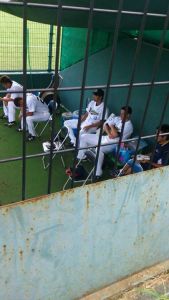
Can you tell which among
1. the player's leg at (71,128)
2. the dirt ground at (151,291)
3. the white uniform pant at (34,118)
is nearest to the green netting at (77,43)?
the white uniform pant at (34,118)

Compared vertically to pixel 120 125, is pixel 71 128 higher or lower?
lower

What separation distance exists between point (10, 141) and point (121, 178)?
14.9 feet

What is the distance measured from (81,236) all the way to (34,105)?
4367 mm

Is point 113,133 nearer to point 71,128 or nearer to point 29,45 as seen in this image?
point 71,128

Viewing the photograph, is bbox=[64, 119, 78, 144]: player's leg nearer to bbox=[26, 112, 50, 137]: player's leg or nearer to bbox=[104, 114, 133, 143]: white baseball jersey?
bbox=[104, 114, 133, 143]: white baseball jersey

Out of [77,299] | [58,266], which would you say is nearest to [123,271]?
[77,299]

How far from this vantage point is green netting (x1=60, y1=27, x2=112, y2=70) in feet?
24.7

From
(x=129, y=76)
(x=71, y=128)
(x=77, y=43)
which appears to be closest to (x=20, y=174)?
(x=71, y=128)

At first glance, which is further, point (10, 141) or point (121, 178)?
point (10, 141)

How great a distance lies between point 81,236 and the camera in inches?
116

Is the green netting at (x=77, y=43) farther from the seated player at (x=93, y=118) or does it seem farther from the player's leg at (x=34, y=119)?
the player's leg at (x=34, y=119)

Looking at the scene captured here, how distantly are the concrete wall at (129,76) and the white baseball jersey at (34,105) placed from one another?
1.31m

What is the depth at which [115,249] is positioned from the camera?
330 cm

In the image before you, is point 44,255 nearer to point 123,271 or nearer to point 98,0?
point 123,271
